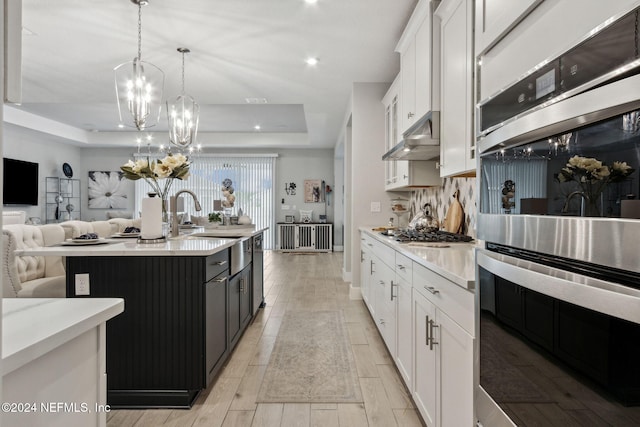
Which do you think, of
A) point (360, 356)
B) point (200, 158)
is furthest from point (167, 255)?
point (200, 158)

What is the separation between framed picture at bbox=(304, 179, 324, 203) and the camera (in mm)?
9914

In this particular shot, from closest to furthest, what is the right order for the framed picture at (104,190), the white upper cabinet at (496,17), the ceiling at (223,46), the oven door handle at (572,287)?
1. the oven door handle at (572,287)
2. the white upper cabinet at (496,17)
3. the ceiling at (223,46)
4. the framed picture at (104,190)

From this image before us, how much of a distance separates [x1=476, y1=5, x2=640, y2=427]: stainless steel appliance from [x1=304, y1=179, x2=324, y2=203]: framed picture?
8.87m

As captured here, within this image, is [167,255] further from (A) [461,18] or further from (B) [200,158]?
(B) [200,158]

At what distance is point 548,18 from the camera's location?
844mm

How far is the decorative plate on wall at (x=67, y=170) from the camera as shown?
9.06 meters

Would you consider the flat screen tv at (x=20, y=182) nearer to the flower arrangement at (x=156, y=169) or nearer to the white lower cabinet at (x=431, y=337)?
the flower arrangement at (x=156, y=169)

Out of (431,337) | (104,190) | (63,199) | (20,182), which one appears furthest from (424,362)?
(104,190)

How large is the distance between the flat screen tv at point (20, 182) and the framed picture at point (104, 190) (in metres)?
1.71

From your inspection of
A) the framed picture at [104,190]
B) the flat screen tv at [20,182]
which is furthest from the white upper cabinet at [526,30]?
the framed picture at [104,190]

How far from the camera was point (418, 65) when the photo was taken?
9.23ft

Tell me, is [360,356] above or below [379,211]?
below

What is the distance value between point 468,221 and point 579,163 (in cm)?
220

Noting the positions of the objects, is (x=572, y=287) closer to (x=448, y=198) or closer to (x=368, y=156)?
(x=448, y=198)
